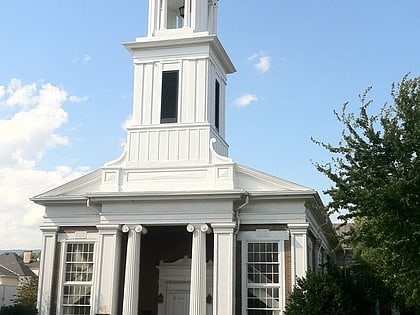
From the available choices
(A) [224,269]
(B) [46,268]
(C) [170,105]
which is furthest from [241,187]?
(B) [46,268]

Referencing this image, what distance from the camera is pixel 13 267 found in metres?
66.1

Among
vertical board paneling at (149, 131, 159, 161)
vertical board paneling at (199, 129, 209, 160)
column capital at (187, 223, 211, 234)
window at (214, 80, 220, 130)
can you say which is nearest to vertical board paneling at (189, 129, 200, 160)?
vertical board paneling at (199, 129, 209, 160)

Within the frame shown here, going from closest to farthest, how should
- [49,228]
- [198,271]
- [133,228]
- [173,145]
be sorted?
[198,271] → [133,228] → [49,228] → [173,145]

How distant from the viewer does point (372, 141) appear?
648 inches

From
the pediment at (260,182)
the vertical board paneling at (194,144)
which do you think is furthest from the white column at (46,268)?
the pediment at (260,182)

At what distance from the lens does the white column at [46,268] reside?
77.7 feet

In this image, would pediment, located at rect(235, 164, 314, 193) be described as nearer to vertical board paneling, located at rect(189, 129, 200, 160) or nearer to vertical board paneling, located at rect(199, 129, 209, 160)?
vertical board paneling, located at rect(199, 129, 209, 160)

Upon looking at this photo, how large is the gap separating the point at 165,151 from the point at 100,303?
21.2 feet

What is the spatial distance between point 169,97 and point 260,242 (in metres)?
7.27

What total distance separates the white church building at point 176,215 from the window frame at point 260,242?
4 centimetres

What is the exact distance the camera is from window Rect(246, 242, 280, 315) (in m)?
22.2

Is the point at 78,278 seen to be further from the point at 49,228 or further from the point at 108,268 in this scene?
the point at 49,228

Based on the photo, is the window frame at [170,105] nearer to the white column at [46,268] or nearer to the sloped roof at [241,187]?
the sloped roof at [241,187]

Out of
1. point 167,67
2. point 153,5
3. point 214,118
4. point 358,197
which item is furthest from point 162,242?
point 358,197
